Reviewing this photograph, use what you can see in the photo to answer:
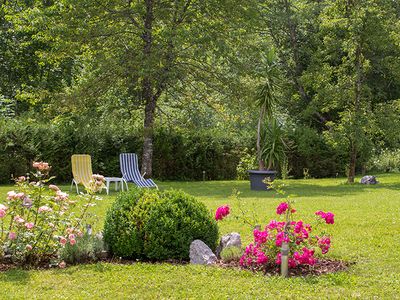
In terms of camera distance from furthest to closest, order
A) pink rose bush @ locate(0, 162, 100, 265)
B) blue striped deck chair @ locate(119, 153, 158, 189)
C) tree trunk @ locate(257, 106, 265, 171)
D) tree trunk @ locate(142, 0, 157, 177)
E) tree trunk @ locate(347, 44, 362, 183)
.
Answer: tree trunk @ locate(347, 44, 362, 183), tree trunk @ locate(142, 0, 157, 177), tree trunk @ locate(257, 106, 265, 171), blue striped deck chair @ locate(119, 153, 158, 189), pink rose bush @ locate(0, 162, 100, 265)

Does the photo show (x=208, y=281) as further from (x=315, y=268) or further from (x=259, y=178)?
(x=259, y=178)

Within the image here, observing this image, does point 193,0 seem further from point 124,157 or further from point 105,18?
point 124,157

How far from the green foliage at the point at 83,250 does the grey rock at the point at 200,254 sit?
965 millimetres

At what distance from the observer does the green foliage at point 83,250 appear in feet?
18.6

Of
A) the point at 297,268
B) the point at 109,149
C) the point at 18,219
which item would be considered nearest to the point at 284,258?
the point at 297,268

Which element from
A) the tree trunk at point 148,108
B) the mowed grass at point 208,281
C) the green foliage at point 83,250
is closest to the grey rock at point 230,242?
the mowed grass at point 208,281

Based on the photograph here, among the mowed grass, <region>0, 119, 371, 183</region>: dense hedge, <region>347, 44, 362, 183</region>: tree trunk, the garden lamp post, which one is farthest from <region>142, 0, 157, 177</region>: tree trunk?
the garden lamp post

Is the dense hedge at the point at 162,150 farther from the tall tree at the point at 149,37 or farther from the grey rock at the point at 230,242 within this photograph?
the grey rock at the point at 230,242

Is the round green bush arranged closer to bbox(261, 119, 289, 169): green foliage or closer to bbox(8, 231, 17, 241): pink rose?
bbox(8, 231, 17, 241): pink rose

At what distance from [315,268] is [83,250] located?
235cm

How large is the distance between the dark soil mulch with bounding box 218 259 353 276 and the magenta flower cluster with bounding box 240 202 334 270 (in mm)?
65

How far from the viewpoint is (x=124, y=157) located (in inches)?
591

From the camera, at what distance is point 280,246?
5.33m

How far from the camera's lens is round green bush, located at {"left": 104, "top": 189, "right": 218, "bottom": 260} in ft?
19.0
